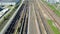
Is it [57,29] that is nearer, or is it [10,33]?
[10,33]

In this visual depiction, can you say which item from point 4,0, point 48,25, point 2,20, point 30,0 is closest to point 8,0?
point 4,0

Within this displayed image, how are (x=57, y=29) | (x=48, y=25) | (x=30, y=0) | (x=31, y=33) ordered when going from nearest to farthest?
(x=31, y=33)
(x=57, y=29)
(x=48, y=25)
(x=30, y=0)

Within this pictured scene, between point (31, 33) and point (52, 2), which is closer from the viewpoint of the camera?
point (31, 33)

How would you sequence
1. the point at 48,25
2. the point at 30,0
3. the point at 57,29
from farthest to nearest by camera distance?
1. the point at 30,0
2. the point at 48,25
3. the point at 57,29

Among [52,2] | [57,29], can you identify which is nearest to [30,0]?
[52,2]

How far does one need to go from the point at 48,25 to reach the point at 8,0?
133 feet

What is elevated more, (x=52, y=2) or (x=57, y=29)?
(x=57, y=29)

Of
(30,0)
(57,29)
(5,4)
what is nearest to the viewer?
(57,29)

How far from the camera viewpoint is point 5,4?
7338 cm

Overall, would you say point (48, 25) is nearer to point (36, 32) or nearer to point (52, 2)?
point (36, 32)

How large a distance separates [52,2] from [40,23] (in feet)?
121

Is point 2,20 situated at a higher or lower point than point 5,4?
higher

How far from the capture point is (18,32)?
115 feet

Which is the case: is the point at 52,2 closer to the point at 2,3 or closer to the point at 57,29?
the point at 2,3
